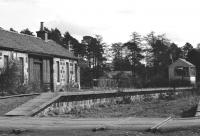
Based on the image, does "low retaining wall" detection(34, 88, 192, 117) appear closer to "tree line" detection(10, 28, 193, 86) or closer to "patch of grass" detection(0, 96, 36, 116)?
"patch of grass" detection(0, 96, 36, 116)

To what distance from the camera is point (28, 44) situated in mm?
39031

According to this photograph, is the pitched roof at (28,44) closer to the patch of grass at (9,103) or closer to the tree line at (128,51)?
the patch of grass at (9,103)

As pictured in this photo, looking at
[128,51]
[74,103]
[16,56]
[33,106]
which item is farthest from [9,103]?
[128,51]

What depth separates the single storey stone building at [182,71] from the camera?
80.0 m

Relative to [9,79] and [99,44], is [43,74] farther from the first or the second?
[99,44]

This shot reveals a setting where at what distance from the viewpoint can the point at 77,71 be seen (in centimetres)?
4809

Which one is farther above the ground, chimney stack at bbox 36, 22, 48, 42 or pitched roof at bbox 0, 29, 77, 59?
chimney stack at bbox 36, 22, 48, 42

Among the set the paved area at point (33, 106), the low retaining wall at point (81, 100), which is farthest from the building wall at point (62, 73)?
the paved area at point (33, 106)

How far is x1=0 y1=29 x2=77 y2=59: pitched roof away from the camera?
113ft

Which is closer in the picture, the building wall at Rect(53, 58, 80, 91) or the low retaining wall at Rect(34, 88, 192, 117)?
the low retaining wall at Rect(34, 88, 192, 117)

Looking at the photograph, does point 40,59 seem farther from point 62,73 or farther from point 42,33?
point 42,33

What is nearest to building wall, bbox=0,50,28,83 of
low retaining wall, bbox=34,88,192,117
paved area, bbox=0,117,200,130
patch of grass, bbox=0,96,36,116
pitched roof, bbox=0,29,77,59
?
pitched roof, bbox=0,29,77,59

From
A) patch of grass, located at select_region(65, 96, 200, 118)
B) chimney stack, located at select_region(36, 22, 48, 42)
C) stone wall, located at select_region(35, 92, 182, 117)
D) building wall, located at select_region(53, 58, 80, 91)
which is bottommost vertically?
patch of grass, located at select_region(65, 96, 200, 118)

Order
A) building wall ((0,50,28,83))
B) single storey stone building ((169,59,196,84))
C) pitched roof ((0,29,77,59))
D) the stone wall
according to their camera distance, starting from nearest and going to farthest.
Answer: the stone wall < building wall ((0,50,28,83)) < pitched roof ((0,29,77,59)) < single storey stone building ((169,59,196,84))
